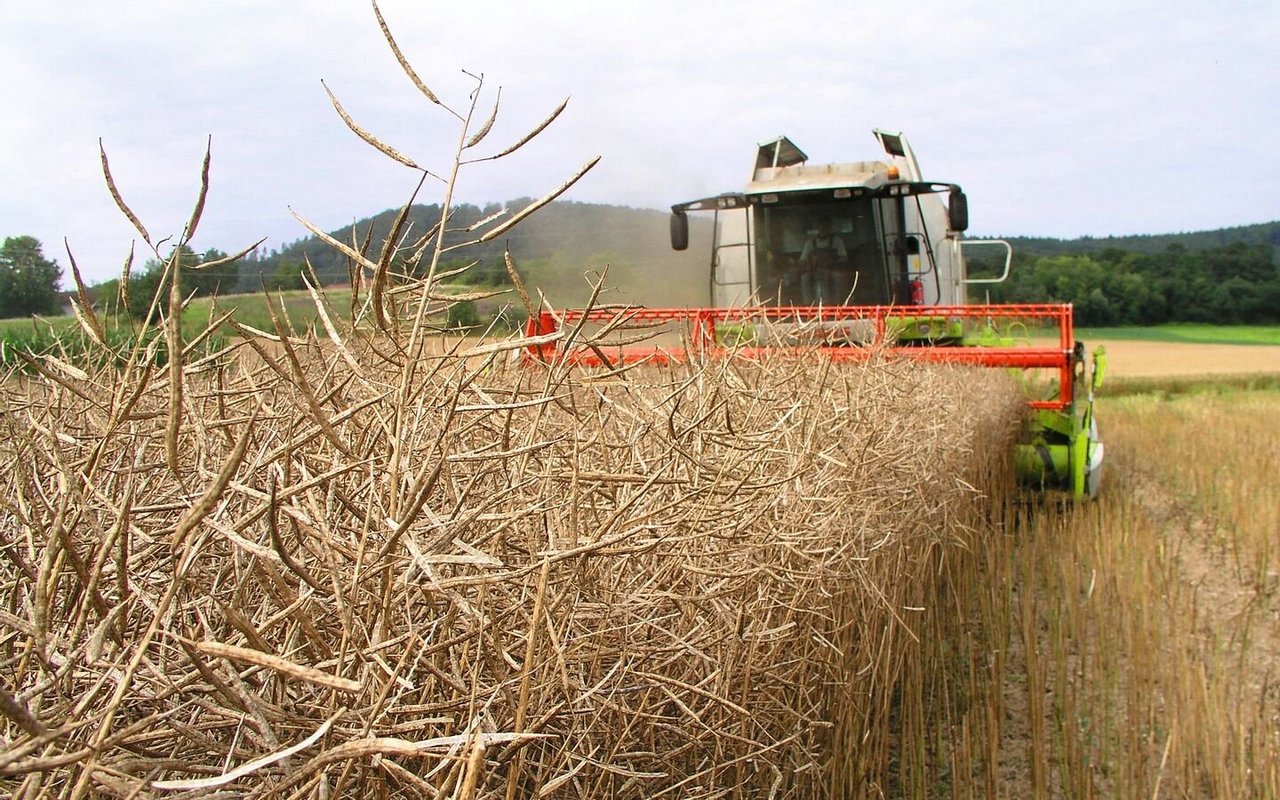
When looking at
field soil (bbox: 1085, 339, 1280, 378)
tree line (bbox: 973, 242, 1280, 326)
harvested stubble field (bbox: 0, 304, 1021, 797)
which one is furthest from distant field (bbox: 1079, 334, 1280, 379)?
harvested stubble field (bbox: 0, 304, 1021, 797)

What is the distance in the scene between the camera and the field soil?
25672 millimetres

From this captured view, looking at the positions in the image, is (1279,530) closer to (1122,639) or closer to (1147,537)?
Result: (1147,537)

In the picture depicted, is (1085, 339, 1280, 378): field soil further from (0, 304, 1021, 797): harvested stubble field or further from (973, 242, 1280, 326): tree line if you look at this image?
(0, 304, 1021, 797): harvested stubble field

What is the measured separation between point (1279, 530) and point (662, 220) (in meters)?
6.61

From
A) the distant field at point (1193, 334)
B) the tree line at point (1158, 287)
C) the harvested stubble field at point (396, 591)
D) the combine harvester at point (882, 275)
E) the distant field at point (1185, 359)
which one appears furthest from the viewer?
the tree line at point (1158, 287)

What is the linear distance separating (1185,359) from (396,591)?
33836mm

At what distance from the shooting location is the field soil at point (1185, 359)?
25.7 metres

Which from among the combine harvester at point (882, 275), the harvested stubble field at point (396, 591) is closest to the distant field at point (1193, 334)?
the combine harvester at point (882, 275)

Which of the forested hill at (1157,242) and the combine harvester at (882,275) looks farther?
the forested hill at (1157,242)

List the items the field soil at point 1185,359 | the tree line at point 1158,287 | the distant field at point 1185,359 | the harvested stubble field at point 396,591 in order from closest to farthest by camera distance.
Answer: the harvested stubble field at point 396,591, the distant field at point 1185,359, the field soil at point 1185,359, the tree line at point 1158,287

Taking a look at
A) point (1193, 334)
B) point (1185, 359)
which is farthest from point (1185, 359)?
point (1193, 334)

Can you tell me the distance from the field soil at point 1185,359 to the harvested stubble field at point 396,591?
21888 mm

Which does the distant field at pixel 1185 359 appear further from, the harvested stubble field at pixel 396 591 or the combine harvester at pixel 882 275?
the harvested stubble field at pixel 396 591

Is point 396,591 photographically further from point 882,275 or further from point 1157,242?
point 1157,242
